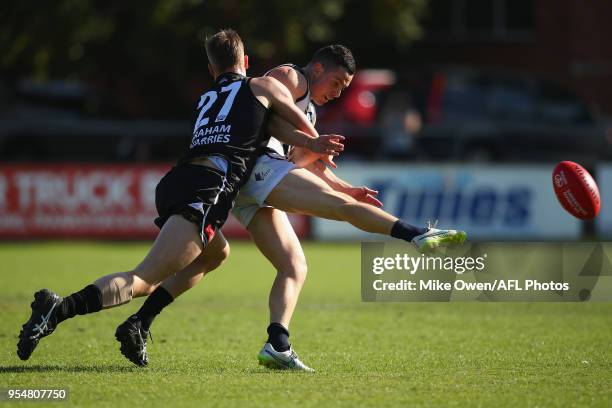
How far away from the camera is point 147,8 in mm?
24016

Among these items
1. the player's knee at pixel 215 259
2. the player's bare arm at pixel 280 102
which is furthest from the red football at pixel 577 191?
the player's knee at pixel 215 259

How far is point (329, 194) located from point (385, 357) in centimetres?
145

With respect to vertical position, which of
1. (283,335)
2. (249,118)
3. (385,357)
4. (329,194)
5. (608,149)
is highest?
(249,118)

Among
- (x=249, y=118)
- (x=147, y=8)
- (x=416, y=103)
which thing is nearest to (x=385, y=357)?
(x=249, y=118)

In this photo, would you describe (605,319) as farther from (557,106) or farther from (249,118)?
(557,106)

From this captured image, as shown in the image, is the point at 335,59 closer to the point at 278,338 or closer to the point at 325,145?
the point at 325,145

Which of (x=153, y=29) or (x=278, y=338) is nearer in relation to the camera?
(x=278, y=338)

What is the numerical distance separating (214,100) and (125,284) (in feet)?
4.54

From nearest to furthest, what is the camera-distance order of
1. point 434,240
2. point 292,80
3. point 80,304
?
point 80,304 < point 434,240 < point 292,80

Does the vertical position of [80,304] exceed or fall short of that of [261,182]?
it falls short

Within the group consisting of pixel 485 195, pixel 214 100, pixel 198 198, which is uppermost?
pixel 214 100

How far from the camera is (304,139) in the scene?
23.0 feet

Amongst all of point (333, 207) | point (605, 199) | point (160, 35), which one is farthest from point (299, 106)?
point (160, 35)

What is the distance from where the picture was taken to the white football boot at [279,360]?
273 inches
